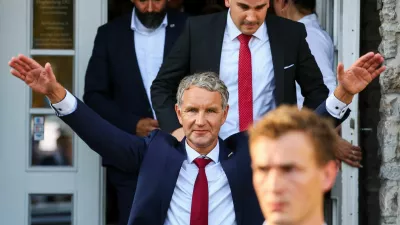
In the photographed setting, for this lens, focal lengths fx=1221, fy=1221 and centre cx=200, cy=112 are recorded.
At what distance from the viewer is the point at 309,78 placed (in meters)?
6.37

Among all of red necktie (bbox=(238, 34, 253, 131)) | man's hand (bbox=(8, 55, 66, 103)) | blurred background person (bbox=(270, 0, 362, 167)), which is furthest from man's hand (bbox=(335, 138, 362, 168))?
man's hand (bbox=(8, 55, 66, 103))

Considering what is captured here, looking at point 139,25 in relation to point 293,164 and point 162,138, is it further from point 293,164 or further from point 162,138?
point 293,164

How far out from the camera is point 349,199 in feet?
23.1

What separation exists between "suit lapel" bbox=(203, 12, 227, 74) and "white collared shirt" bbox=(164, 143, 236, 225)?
0.90m

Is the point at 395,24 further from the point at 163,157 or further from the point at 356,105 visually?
the point at 163,157

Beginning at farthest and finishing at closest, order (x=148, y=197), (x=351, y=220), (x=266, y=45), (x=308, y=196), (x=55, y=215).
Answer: (x=55, y=215)
(x=351, y=220)
(x=266, y=45)
(x=148, y=197)
(x=308, y=196)

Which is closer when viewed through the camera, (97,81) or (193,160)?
(193,160)

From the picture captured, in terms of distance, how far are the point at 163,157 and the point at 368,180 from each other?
2067mm

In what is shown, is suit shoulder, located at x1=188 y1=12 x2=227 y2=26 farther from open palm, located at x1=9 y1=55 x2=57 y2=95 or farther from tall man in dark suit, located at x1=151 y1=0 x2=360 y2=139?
open palm, located at x1=9 y1=55 x2=57 y2=95

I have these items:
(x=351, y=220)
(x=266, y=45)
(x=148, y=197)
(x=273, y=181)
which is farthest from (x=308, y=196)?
(x=351, y=220)

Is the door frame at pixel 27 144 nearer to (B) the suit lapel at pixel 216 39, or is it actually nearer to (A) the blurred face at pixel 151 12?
(A) the blurred face at pixel 151 12

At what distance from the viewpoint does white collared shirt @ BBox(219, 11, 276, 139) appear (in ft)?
20.7

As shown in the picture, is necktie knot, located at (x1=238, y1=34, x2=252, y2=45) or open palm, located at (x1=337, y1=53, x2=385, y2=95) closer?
open palm, located at (x1=337, y1=53, x2=385, y2=95)

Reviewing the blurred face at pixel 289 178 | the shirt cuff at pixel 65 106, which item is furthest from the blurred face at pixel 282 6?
the blurred face at pixel 289 178
